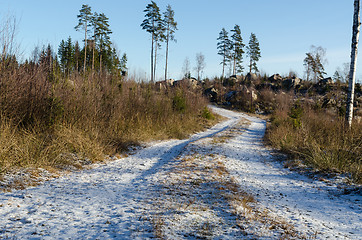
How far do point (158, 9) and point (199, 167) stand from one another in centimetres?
3785

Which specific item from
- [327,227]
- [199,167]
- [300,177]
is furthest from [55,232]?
[300,177]

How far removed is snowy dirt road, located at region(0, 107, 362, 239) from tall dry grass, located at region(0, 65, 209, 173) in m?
1.08

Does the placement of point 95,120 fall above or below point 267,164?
above

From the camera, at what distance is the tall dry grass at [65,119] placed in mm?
5750

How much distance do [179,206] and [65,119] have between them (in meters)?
5.98

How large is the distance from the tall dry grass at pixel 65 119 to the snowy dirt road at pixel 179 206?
1.08 meters

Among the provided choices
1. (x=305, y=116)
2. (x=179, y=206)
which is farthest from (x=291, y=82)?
(x=179, y=206)

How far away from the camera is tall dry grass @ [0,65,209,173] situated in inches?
226

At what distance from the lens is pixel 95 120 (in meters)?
9.00

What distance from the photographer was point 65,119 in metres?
7.93

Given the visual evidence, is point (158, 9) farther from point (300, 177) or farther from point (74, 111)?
point (300, 177)

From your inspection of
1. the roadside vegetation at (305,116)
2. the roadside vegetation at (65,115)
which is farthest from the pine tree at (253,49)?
the roadside vegetation at (65,115)

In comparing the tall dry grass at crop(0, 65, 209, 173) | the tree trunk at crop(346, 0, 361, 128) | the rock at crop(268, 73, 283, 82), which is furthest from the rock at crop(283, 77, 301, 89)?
the tall dry grass at crop(0, 65, 209, 173)

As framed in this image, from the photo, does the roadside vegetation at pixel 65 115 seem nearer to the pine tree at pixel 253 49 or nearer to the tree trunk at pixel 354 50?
the tree trunk at pixel 354 50
